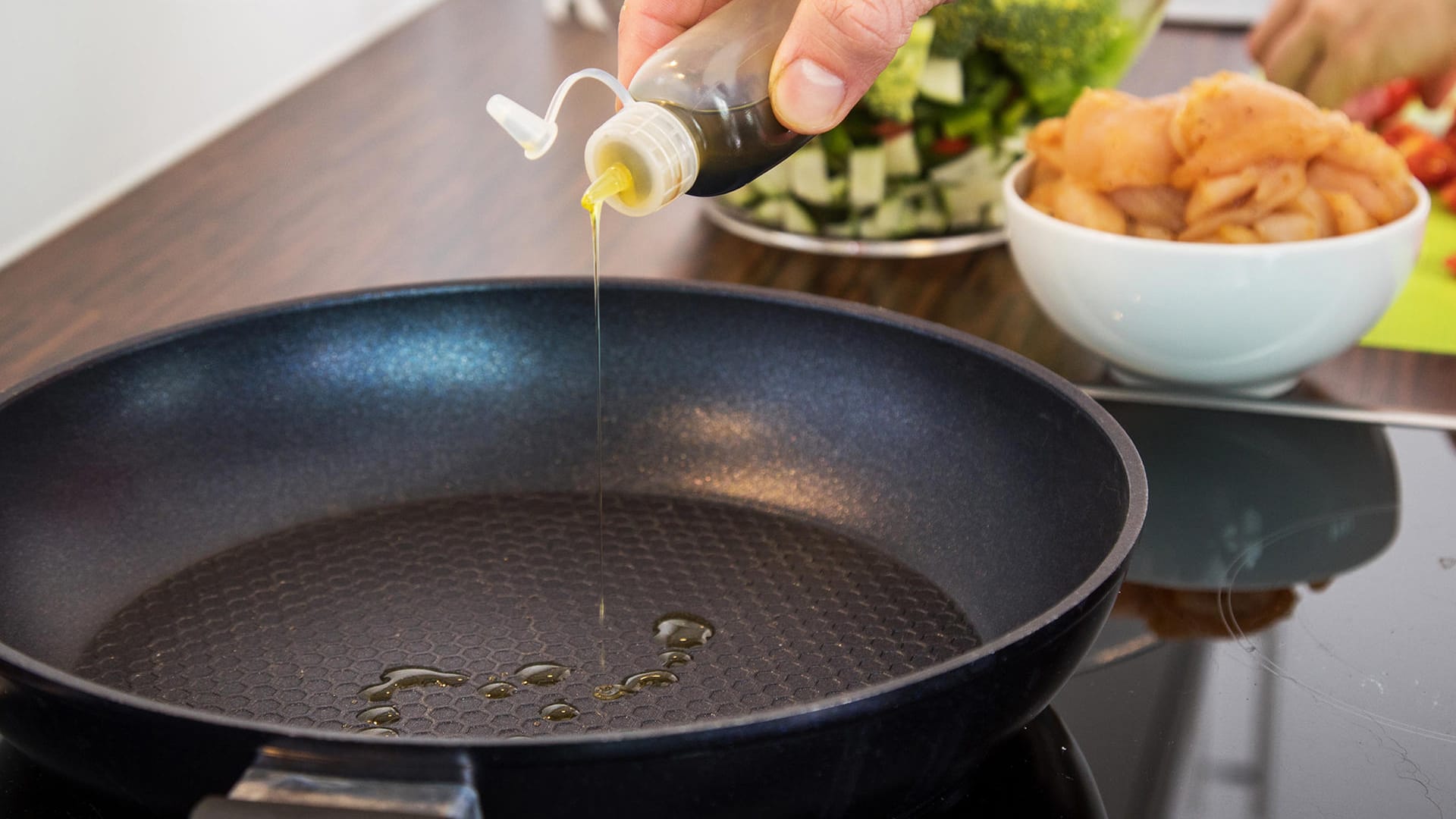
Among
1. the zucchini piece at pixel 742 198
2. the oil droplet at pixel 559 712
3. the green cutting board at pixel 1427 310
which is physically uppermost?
the oil droplet at pixel 559 712

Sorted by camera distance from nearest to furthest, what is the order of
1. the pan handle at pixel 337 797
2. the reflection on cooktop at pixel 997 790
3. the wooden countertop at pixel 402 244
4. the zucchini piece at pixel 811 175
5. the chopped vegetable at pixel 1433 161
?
the pan handle at pixel 337 797
the reflection on cooktop at pixel 997 790
the wooden countertop at pixel 402 244
the zucchini piece at pixel 811 175
the chopped vegetable at pixel 1433 161

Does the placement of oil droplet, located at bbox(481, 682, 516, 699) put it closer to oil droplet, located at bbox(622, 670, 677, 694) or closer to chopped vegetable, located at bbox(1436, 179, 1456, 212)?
oil droplet, located at bbox(622, 670, 677, 694)

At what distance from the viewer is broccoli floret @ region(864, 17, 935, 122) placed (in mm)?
1078

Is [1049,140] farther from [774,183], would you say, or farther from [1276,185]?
[774,183]

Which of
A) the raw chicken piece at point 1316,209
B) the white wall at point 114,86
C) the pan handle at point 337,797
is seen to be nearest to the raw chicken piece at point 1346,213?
the raw chicken piece at point 1316,209

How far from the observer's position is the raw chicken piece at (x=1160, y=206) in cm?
91

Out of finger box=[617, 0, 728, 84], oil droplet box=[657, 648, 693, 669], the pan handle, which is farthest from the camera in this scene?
finger box=[617, 0, 728, 84]

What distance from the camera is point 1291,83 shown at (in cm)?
114

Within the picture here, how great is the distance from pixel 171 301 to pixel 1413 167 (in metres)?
1.07

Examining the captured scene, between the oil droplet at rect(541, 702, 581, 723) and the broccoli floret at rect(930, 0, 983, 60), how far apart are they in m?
0.67

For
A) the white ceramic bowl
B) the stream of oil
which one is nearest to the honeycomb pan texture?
the stream of oil

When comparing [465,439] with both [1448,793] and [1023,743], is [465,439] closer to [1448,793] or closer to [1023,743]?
[1023,743]

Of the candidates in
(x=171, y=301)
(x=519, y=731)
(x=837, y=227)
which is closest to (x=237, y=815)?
(x=519, y=731)

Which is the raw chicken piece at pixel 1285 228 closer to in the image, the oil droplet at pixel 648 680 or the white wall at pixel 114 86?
the oil droplet at pixel 648 680
